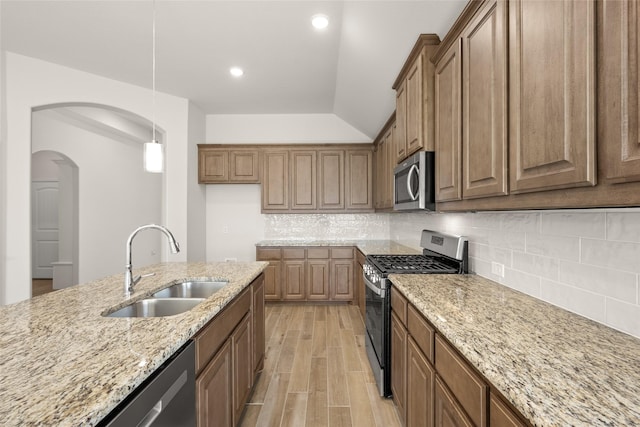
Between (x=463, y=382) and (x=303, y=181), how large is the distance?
155 inches

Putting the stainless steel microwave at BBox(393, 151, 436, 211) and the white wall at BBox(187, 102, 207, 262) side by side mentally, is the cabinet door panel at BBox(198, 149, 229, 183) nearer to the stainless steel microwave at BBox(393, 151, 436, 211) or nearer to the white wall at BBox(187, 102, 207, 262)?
the white wall at BBox(187, 102, 207, 262)

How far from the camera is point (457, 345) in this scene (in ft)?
3.39

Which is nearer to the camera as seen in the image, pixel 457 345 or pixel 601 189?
pixel 601 189

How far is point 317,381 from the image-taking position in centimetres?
251

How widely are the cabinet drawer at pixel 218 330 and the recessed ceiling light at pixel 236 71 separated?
2707 mm

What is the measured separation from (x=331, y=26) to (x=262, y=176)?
8.32 feet

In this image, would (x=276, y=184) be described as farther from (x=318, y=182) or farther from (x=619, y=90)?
(x=619, y=90)

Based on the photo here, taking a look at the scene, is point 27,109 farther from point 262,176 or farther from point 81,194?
point 262,176

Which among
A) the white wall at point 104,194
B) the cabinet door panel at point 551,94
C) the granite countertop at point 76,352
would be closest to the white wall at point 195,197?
the white wall at point 104,194

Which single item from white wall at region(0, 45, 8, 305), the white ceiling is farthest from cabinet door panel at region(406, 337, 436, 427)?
white wall at region(0, 45, 8, 305)

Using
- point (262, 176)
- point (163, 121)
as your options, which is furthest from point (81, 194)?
point (262, 176)

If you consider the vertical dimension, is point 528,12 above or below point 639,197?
above

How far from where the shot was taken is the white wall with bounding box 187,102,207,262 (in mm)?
4422

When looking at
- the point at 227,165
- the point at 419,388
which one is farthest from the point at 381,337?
the point at 227,165
